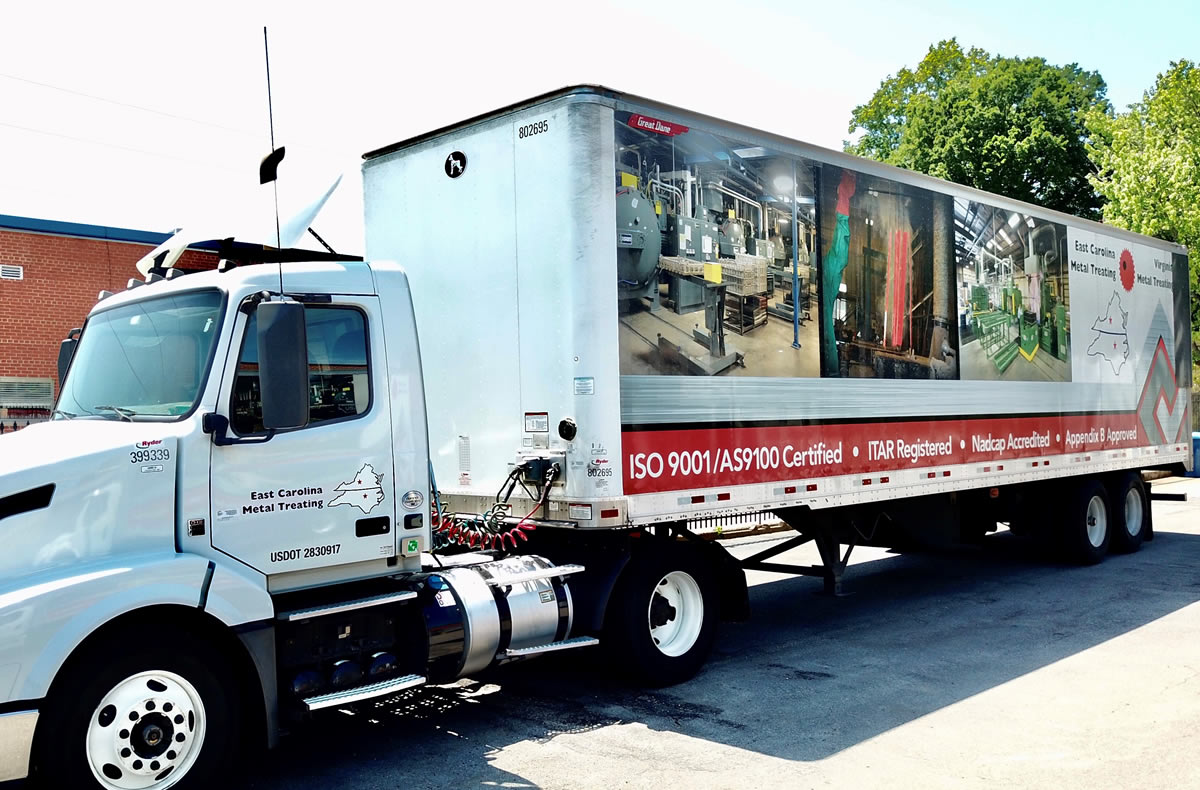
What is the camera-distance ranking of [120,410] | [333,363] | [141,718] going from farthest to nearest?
[333,363] → [120,410] → [141,718]

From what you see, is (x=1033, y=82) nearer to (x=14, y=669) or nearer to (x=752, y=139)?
(x=752, y=139)

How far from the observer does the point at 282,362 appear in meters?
4.90

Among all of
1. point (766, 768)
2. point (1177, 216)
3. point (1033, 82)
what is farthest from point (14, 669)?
point (1033, 82)

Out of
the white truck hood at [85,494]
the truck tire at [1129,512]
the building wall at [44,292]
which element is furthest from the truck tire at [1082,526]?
the building wall at [44,292]

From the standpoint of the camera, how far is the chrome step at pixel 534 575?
6236 mm

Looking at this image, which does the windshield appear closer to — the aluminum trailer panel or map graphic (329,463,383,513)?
map graphic (329,463,383,513)

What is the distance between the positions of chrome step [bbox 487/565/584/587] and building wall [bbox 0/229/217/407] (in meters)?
16.1

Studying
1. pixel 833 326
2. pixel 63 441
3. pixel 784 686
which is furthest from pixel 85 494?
pixel 833 326

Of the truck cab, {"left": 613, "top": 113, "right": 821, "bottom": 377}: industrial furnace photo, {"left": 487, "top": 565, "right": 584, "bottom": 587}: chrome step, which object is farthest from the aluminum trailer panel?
the truck cab

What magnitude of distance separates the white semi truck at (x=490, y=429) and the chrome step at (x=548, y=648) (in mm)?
20

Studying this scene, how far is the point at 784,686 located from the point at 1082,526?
21.3 ft

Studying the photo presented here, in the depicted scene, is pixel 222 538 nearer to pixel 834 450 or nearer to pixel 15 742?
pixel 15 742

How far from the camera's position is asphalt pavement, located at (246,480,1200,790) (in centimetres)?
535

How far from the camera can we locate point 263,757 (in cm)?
581
